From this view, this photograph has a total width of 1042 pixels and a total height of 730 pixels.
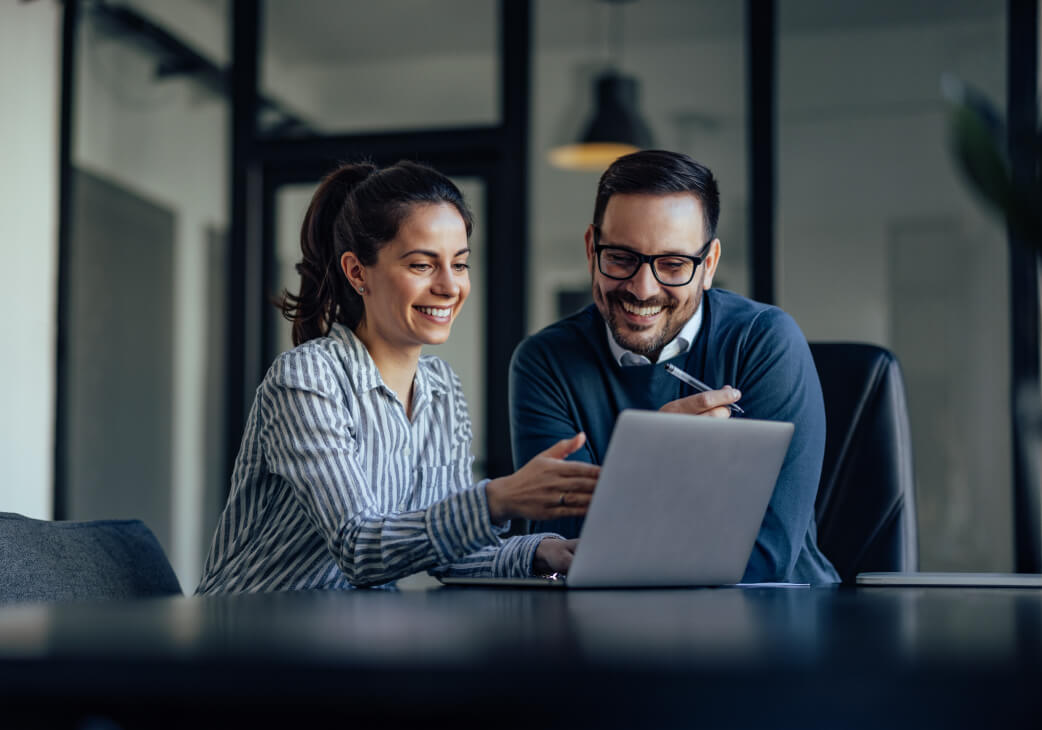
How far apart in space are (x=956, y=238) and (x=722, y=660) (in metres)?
3.27

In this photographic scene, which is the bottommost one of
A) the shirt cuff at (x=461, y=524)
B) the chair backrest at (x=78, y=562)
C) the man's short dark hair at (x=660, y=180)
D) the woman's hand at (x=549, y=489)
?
the chair backrest at (x=78, y=562)

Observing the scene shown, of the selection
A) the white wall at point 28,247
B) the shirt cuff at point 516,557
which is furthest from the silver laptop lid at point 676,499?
the white wall at point 28,247

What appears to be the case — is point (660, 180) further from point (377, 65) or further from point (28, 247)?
point (28, 247)

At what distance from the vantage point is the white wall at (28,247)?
391 cm

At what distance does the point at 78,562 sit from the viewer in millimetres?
1488

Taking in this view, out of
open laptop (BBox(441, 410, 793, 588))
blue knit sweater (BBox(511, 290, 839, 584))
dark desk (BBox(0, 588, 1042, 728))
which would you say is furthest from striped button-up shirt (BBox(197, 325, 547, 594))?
dark desk (BBox(0, 588, 1042, 728))

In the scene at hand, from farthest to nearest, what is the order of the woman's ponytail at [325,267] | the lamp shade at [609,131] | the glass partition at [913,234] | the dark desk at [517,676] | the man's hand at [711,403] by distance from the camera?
the lamp shade at [609,131] → the glass partition at [913,234] → the woman's ponytail at [325,267] → the man's hand at [711,403] → the dark desk at [517,676]

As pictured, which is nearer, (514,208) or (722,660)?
(722,660)

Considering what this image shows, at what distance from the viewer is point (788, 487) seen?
5.47ft

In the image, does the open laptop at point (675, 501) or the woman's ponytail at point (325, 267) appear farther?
the woman's ponytail at point (325, 267)

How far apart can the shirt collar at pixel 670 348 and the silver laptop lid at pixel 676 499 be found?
57cm

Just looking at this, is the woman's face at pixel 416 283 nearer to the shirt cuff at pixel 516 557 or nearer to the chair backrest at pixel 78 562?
the shirt cuff at pixel 516 557

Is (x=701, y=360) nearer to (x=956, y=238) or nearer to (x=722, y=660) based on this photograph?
(x=722, y=660)

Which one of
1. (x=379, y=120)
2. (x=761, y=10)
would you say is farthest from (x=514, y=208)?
(x=761, y=10)
